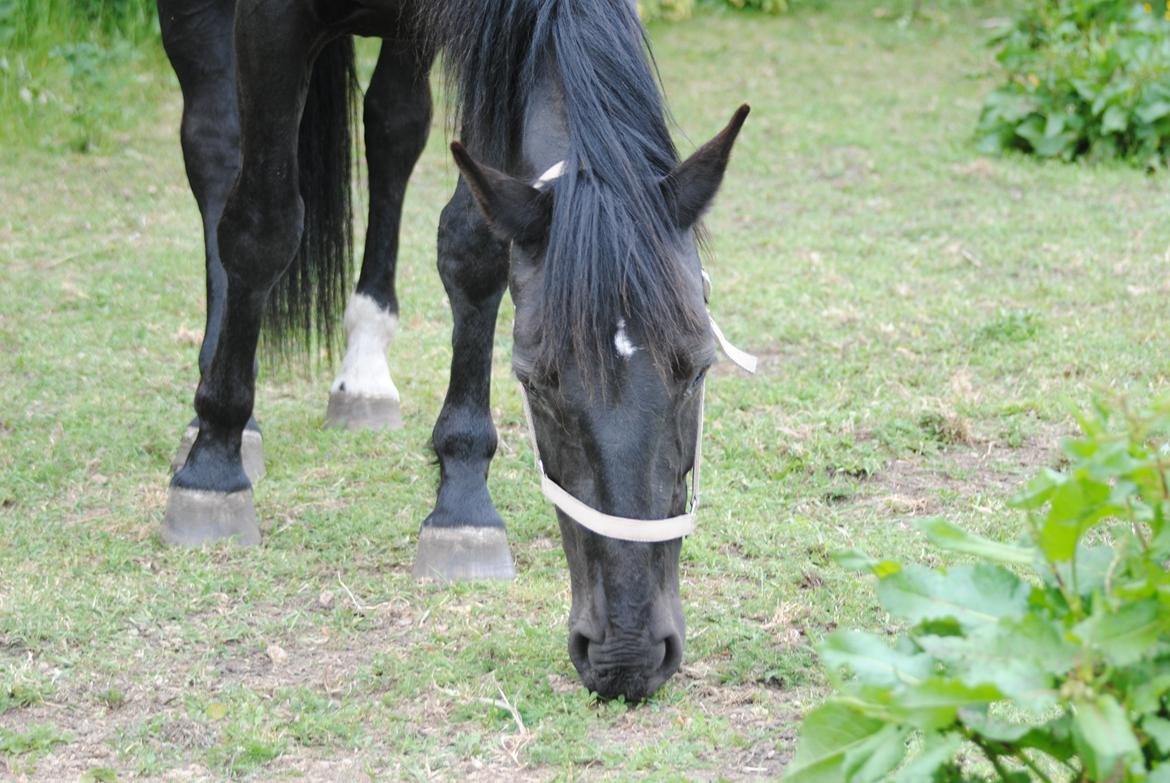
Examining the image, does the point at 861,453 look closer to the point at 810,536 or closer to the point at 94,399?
the point at 810,536

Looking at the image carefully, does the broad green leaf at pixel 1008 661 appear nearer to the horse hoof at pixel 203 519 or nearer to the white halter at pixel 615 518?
the white halter at pixel 615 518

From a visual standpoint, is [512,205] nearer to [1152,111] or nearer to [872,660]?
[872,660]

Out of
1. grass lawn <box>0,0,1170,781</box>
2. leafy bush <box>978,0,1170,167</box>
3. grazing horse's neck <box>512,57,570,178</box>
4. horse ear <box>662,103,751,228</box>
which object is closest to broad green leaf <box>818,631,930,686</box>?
grass lawn <box>0,0,1170,781</box>

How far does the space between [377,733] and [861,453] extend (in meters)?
2.01

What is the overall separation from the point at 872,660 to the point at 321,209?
3.15m

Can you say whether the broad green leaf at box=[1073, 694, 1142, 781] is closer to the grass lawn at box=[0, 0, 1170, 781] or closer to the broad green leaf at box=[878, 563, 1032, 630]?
the broad green leaf at box=[878, 563, 1032, 630]

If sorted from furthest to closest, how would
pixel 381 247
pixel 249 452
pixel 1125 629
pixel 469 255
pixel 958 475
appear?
pixel 381 247 → pixel 249 452 → pixel 958 475 → pixel 469 255 → pixel 1125 629

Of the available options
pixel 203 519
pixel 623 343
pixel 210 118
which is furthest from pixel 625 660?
pixel 210 118

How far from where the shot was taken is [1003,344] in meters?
5.00

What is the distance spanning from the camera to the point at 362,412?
15.1ft

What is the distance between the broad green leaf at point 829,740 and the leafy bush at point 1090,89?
258 inches

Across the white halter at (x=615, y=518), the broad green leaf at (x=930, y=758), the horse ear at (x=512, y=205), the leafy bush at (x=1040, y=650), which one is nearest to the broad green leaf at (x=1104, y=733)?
the leafy bush at (x=1040, y=650)

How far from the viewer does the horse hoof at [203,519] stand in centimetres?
370

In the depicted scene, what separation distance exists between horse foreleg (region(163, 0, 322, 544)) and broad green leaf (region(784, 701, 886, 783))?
7.82ft
